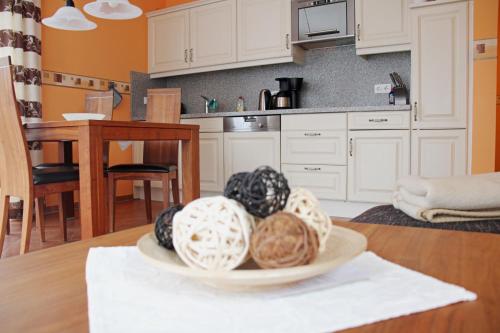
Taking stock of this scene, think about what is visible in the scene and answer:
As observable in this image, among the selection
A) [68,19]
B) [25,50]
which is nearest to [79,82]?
[25,50]

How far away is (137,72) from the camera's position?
5008mm

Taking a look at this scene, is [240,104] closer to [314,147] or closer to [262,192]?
[314,147]

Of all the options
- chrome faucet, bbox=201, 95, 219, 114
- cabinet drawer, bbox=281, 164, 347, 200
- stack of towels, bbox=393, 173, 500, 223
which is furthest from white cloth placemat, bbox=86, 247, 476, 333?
chrome faucet, bbox=201, 95, 219, 114

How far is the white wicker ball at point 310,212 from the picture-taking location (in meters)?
0.56

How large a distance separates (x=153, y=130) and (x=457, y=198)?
1.80 m

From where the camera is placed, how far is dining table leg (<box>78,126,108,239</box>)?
7.06 ft

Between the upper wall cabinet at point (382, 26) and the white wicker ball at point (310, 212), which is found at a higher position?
the upper wall cabinet at point (382, 26)

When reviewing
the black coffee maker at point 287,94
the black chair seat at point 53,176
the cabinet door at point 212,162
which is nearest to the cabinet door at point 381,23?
the black coffee maker at point 287,94

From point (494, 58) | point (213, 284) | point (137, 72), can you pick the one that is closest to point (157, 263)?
point (213, 284)

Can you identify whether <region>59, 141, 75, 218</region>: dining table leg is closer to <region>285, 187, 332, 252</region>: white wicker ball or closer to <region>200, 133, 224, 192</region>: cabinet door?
<region>200, 133, 224, 192</region>: cabinet door

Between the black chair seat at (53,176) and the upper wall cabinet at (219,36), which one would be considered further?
the upper wall cabinet at (219,36)

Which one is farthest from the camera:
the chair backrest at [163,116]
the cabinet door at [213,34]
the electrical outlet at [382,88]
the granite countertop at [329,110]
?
the cabinet door at [213,34]

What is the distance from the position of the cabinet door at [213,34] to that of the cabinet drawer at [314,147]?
1.16m

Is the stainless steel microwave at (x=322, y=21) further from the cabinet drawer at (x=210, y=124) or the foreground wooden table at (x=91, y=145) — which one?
the foreground wooden table at (x=91, y=145)
